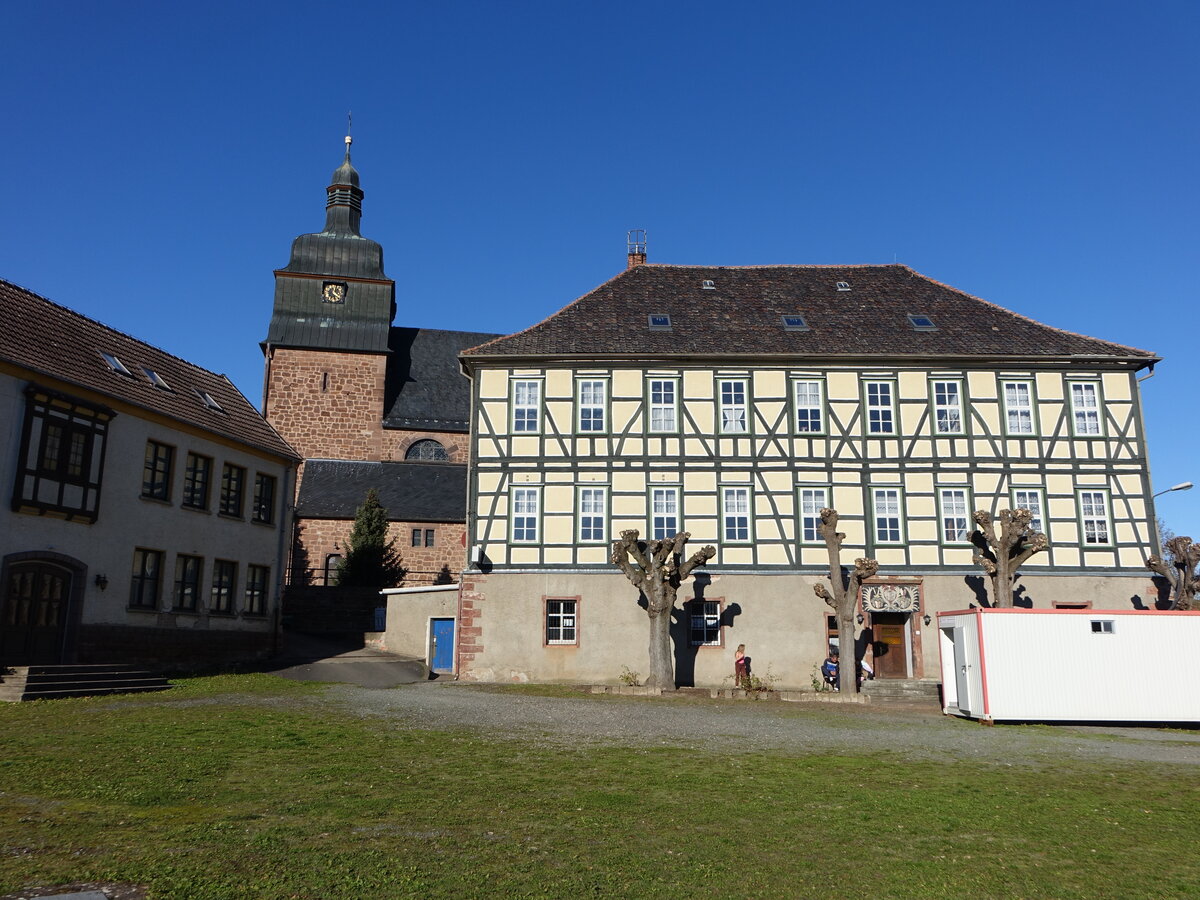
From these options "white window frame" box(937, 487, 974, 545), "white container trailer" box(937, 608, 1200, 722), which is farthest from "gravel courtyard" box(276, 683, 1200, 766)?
"white window frame" box(937, 487, 974, 545)

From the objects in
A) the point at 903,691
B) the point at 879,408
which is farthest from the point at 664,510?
the point at 903,691

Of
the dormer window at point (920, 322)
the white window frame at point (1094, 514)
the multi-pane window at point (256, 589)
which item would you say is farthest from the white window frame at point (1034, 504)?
the multi-pane window at point (256, 589)

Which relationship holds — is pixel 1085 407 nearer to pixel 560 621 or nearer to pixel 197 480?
pixel 560 621

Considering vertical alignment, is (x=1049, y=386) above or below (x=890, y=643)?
above

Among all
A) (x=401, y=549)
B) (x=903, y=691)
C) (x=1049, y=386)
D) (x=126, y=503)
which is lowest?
(x=903, y=691)

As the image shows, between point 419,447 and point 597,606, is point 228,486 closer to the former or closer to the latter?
point 597,606

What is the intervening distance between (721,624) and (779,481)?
4.02m

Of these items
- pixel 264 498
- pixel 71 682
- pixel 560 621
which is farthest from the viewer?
pixel 264 498

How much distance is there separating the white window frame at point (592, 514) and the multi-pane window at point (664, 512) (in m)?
1.21

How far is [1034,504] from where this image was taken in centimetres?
2672

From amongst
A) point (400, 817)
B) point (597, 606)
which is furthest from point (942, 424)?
point (400, 817)

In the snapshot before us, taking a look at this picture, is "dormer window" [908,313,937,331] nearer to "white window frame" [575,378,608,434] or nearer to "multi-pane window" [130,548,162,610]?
"white window frame" [575,378,608,434]

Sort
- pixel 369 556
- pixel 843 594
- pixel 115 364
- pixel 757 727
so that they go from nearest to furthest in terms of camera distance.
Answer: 1. pixel 757 727
2. pixel 115 364
3. pixel 843 594
4. pixel 369 556

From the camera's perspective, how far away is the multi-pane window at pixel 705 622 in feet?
84.5
